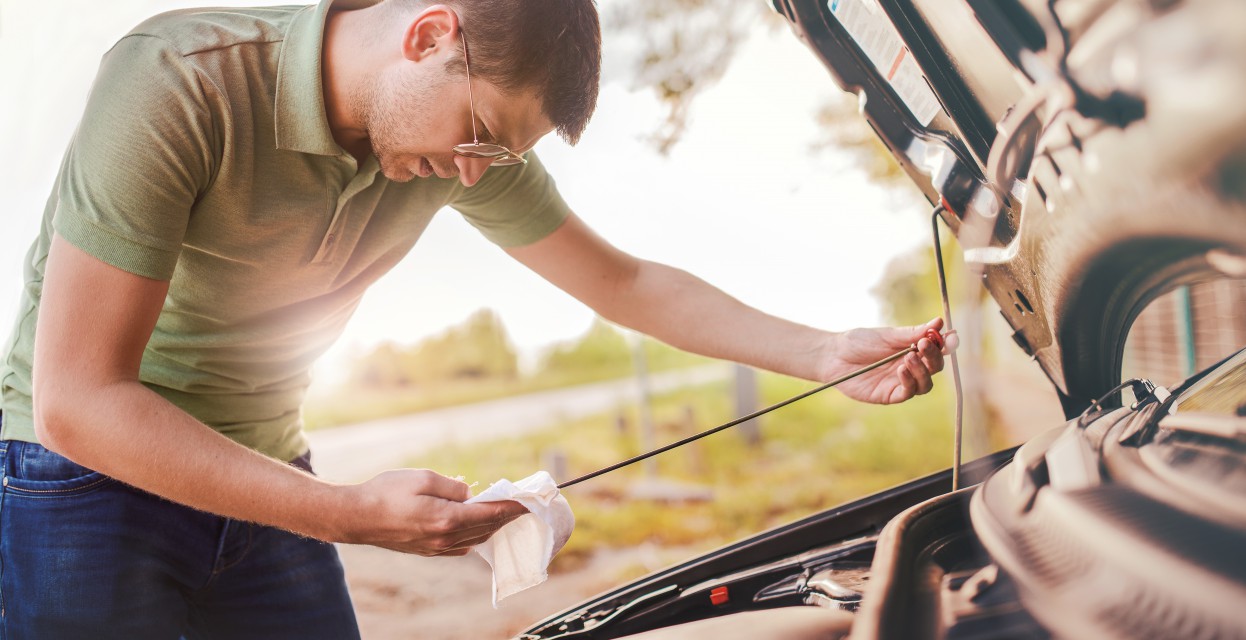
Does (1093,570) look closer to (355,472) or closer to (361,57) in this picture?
(361,57)

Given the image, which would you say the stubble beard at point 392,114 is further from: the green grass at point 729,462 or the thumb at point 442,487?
the green grass at point 729,462

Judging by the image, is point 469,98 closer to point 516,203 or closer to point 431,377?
point 516,203

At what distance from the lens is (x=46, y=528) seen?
1206 mm

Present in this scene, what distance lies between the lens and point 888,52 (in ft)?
3.76

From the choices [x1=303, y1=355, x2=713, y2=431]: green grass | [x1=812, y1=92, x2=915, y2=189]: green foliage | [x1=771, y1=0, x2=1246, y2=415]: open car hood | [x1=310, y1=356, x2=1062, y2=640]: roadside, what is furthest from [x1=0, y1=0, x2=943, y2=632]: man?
[x1=303, y1=355, x2=713, y2=431]: green grass

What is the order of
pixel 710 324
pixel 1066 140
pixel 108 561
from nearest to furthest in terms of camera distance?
pixel 1066 140 → pixel 108 561 → pixel 710 324

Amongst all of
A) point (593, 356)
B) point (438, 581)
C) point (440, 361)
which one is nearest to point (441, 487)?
point (438, 581)

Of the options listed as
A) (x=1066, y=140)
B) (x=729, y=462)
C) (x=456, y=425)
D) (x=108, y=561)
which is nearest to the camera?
(x=1066, y=140)

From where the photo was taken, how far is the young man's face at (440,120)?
116 centimetres

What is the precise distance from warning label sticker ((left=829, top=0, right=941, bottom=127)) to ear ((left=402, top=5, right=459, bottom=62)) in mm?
535

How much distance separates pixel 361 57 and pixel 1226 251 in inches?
42.3

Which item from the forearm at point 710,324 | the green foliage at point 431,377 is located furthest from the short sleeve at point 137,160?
the green foliage at point 431,377

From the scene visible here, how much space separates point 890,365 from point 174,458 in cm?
103

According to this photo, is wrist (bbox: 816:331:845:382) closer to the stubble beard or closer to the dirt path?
the stubble beard
